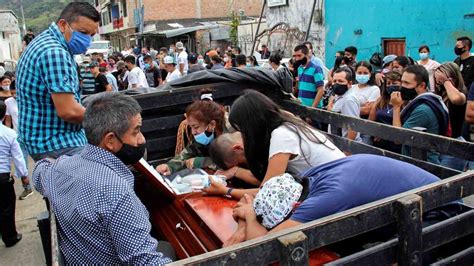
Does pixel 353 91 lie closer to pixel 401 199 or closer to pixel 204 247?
pixel 204 247

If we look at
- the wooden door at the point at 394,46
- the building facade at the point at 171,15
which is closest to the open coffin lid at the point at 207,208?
the wooden door at the point at 394,46

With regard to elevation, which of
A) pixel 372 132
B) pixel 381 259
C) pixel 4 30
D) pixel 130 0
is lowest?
pixel 381 259

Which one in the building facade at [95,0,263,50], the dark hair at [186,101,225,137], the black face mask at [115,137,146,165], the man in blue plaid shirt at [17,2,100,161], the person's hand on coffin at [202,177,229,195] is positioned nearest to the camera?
the black face mask at [115,137,146,165]

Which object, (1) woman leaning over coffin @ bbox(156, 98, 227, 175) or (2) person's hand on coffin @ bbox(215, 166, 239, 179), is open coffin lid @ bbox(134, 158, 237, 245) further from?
(1) woman leaning over coffin @ bbox(156, 98, 227, 175)

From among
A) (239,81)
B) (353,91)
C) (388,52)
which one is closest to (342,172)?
(239,81)

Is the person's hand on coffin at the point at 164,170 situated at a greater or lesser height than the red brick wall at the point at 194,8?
lesser

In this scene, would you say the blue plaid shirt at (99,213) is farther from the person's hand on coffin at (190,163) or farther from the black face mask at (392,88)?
the black face mask at (392,88)

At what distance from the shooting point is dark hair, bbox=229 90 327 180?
7.99 feet

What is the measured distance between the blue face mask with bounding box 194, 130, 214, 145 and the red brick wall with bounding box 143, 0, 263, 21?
103 ft

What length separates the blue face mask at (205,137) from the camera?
354 cm

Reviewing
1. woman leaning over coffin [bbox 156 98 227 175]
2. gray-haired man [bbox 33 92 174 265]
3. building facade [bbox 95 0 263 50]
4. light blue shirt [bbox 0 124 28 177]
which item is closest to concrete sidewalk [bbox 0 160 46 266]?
light blue shirt [bbox 0 124 28 177]

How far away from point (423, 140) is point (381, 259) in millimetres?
1472

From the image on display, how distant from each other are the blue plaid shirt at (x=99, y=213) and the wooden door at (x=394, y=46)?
11.2 m

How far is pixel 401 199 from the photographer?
5.19ft
